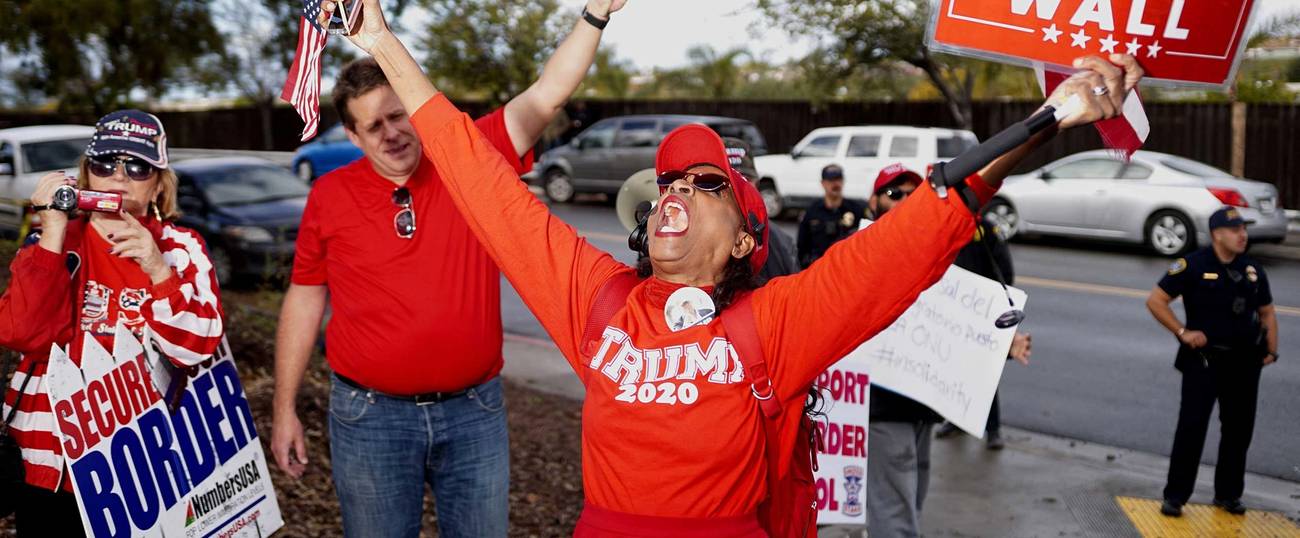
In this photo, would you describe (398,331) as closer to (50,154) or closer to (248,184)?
(248,184)

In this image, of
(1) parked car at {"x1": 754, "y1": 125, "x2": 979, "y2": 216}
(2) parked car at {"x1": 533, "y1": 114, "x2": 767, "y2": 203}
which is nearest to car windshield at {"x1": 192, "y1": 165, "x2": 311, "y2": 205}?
(1) parked car at {"x1": 754, "y1": 125, "x2": 979, "y2": 216}

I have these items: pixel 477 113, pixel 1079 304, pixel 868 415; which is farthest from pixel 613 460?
pixel 477 113

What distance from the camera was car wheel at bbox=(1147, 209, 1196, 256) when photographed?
15492mm

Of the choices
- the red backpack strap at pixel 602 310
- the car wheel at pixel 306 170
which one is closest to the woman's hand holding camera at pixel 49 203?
the red backpack strap at pixel 602 310

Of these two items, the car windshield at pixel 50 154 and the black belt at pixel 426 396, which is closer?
the black belt at pixel 426 396

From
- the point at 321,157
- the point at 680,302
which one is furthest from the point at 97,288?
the point at 321,157

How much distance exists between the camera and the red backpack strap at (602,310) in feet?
7.98

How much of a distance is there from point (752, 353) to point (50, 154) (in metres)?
15.6

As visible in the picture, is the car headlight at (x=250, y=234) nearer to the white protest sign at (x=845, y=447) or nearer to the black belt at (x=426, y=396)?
the white protest sign at (x=845, y=447)

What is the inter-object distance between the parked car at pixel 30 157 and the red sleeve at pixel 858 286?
14345 mm

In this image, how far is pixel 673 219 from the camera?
2.38 meters

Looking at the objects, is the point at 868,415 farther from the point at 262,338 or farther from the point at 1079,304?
the point at 1079,304

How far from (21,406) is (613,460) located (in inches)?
77.2

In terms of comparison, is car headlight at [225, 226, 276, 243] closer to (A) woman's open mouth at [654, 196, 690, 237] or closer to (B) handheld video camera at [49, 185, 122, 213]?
(B) handheld video camera at [49, 185, 122, 213]
